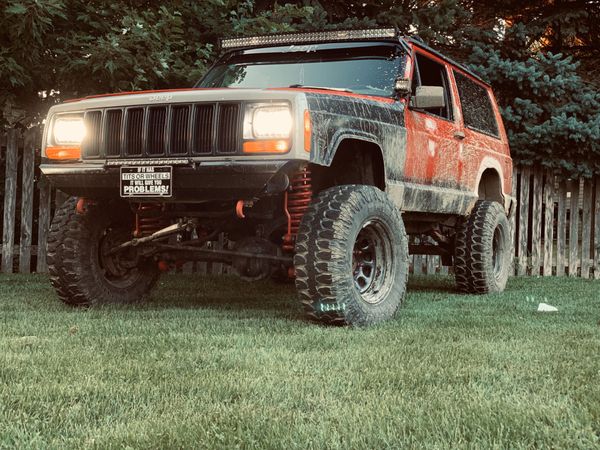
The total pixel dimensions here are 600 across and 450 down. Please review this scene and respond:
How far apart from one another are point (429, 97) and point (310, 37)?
118 cm

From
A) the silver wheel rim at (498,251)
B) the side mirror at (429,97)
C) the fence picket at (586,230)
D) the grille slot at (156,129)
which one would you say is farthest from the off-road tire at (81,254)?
the fence picket at (586,230)

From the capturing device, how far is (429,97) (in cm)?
604

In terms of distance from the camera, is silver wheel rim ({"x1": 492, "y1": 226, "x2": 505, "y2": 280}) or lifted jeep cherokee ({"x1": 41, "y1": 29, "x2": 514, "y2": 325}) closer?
lifted jeep cherokee ({"x1": 41, "y1": 29, "x2": 514, "y2": 325})

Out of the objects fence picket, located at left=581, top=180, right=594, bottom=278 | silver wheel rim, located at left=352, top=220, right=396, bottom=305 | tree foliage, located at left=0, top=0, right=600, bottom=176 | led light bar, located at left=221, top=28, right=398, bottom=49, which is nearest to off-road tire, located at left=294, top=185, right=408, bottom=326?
silver wheel rim, located at left=352, top=220, right=396, bottom=305

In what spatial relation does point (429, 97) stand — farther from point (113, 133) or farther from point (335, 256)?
point (113, 133)

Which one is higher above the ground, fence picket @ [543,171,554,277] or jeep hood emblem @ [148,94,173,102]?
jeep hood emblem @ [148,94,173,102]

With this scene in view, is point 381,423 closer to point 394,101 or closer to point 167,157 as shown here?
point 167,157

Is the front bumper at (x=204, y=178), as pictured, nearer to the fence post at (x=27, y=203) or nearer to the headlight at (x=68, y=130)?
the headlight at (x=68, y=130)

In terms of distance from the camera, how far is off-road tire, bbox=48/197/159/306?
234 inches

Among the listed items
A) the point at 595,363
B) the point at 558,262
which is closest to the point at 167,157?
the point at 595,363

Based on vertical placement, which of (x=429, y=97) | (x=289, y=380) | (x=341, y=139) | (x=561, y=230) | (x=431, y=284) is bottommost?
(x=289, y=380)

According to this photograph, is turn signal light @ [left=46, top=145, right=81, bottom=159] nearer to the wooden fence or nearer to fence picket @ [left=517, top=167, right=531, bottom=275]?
the wooden fence

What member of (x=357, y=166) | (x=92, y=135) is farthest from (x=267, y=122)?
(x=92, y=135)

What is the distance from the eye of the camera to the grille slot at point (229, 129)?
5004 mm
